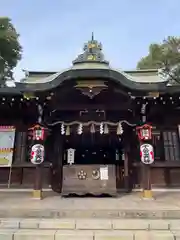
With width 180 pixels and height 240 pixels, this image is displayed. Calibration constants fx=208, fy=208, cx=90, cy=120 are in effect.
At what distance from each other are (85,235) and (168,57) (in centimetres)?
1871

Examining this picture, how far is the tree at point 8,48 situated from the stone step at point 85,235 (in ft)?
50.1

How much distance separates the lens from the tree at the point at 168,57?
1927 cm

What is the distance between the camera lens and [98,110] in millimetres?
7684

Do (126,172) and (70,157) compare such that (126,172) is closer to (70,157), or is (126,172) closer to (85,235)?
(70,157)

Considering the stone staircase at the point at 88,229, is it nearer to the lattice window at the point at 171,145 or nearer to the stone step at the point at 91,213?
the stone step at the point at 91,213

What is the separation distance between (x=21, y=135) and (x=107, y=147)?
4134mm

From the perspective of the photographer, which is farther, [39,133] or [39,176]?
[39,133]

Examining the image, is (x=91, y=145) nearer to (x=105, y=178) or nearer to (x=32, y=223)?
(x=105, y=178)

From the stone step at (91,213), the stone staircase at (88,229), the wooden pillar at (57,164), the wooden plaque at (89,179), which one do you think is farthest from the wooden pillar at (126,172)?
the stone staircase at (88,229)

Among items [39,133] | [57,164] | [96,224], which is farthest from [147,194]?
[39,133]

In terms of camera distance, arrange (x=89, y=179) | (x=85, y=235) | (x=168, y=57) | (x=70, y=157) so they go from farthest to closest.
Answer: (x=168, y=57)
(x=70, y=157)
(x=89, y=179)
(x=85, y=235)

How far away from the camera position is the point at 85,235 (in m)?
4.49

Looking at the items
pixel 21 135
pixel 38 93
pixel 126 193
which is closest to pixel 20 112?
pixel 21 135

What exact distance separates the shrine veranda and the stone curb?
72.6 inches
